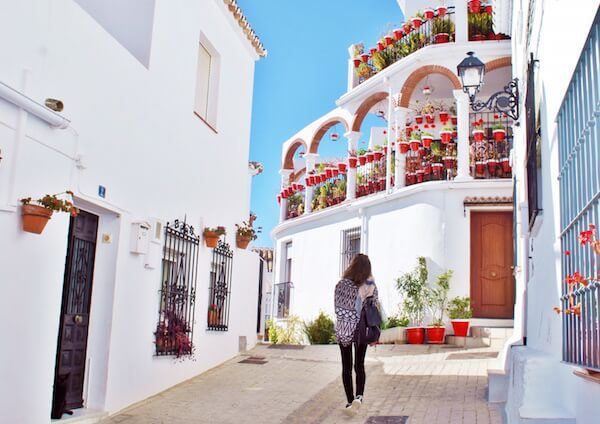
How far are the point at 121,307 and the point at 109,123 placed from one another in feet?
6.68

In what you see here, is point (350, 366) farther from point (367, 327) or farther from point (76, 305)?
point (76, 305)

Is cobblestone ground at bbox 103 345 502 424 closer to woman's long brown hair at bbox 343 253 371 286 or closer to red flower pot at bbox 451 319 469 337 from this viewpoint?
red flower pot at bbox 451 319 469 337

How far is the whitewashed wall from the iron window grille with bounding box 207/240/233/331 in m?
5.67

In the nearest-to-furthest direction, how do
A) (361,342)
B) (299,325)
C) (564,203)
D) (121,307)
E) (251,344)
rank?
1. (564,203)
2. (361,342)
3. (121,307)
4. (251,344)
5. (299,325)

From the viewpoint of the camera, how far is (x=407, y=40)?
18219mm

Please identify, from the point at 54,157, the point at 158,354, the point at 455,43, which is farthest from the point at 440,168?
the point at 54,157

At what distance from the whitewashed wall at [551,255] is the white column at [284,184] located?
1576 centimetres

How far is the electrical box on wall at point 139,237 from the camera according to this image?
8.41m

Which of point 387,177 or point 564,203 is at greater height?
point 387,177

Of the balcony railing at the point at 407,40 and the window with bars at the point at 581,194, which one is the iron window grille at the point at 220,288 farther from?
the balcony railing at the point at 407,40

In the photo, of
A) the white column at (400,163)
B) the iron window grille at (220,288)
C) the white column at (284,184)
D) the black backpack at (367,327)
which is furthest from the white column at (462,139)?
the black backpack at (367,327)

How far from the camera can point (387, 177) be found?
17.3 meters

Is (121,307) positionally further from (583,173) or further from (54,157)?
(583,173)

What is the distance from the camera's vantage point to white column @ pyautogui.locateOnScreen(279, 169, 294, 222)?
74.4 ft
